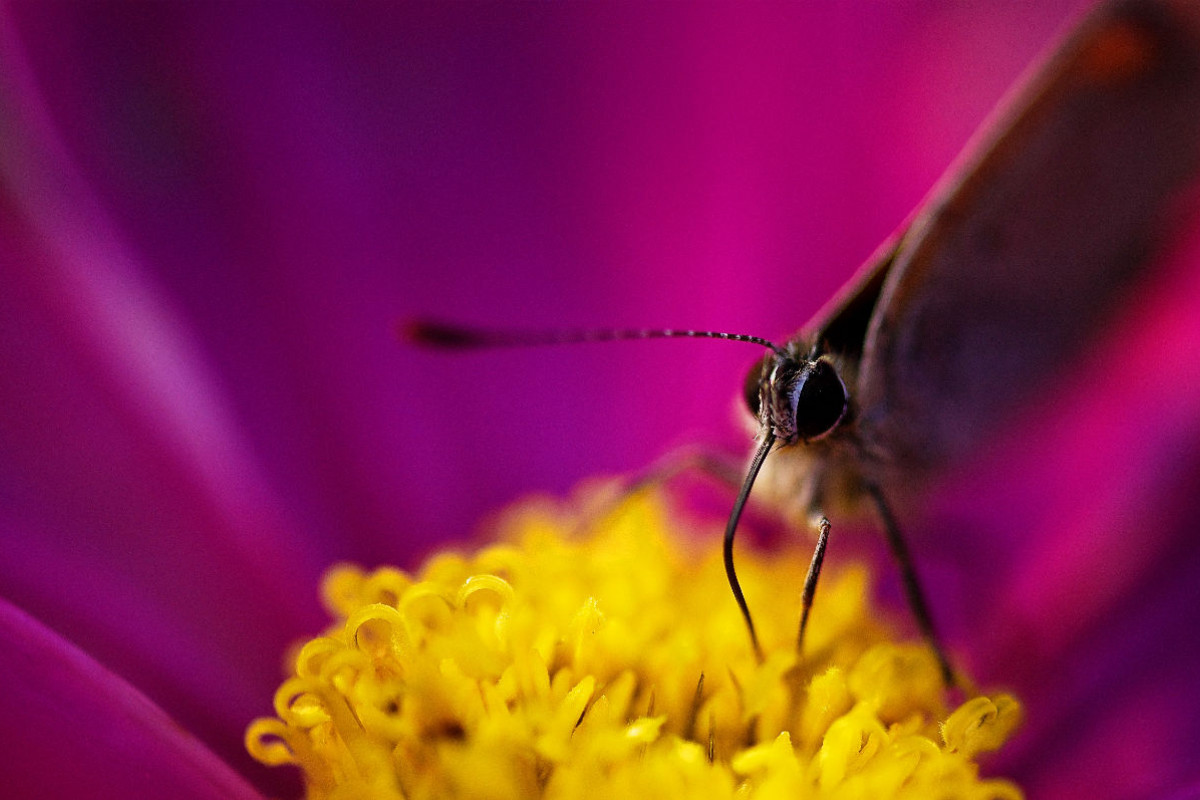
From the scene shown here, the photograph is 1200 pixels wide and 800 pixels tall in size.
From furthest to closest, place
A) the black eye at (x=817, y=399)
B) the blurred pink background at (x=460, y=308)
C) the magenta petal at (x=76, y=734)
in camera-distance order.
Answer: the blurred pink background at (x=460, y=308), the black eye at (x=817, y=399), the magenta petal at (x=76, y=734)

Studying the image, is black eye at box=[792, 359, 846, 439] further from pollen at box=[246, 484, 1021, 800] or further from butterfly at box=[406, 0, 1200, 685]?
pollen at box=[246, 484, 1021, 800]

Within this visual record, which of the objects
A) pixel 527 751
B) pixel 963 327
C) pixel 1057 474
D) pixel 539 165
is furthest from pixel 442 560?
pixel 1057 474

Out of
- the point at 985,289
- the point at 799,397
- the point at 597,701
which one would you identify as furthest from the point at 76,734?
the point at 985,289

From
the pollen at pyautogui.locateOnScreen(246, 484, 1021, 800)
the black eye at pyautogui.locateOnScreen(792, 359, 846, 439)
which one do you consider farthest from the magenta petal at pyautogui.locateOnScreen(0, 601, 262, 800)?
the black eye at pyautogui.locateOnScreen(792, 359, 846, 439)

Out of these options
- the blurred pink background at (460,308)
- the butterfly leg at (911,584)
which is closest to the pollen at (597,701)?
the butterfly leg at (911,584)

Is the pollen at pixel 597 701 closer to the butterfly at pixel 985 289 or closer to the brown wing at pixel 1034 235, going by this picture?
the butterfly at pixel 985 289

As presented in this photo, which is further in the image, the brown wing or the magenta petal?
the brown wing
